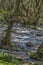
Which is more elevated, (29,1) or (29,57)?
(29,1)

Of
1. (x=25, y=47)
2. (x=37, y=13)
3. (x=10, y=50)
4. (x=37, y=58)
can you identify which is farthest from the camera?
(x=37, y=13)

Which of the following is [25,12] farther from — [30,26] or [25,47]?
[25,47]

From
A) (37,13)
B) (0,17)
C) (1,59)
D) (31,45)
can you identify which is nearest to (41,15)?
(37,13)

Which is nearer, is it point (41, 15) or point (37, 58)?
point (37, 58)

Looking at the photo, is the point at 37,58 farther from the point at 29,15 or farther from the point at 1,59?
the point at 29,15

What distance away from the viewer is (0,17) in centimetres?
2272

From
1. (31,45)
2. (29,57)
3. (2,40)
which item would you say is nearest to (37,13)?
(31,45)

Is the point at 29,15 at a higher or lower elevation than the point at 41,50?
higher

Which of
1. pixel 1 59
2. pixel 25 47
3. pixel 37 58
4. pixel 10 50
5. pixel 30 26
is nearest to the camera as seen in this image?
pixel 1 59

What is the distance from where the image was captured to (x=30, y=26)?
73.5 feet

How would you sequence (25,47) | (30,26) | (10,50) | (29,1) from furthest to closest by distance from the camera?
(30,26) < (29,1) < (25,47) < (10,50)

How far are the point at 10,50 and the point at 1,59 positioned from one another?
3764mm

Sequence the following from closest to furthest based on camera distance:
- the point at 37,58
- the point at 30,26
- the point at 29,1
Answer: the point at 37,58 → the point at 29,1 → the point at 30,26

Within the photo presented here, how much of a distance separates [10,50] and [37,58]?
2.06m
